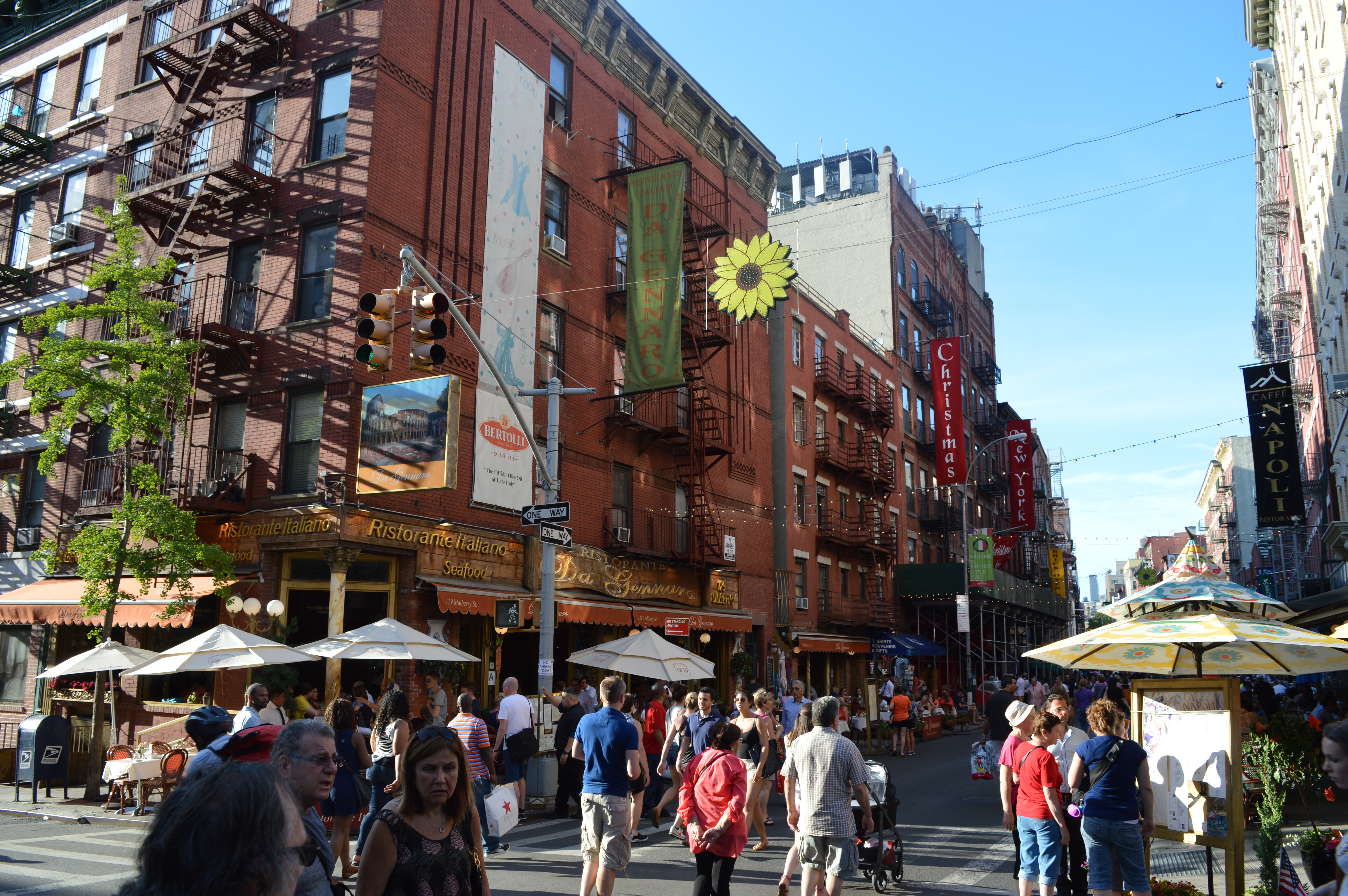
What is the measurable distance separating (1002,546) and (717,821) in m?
41.5

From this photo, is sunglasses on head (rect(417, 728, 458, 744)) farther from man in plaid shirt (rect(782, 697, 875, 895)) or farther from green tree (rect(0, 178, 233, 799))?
green tree (rect(0, 178, 233, 799))

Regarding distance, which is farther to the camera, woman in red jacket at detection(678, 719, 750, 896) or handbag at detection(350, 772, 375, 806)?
handbag at detection(350, 772, 375, 806)

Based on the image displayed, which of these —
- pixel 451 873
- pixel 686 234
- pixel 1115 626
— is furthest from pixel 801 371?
pixel 451 873

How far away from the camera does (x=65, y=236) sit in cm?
2428

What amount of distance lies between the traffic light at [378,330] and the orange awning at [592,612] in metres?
10.4

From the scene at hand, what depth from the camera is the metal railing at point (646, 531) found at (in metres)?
24.1

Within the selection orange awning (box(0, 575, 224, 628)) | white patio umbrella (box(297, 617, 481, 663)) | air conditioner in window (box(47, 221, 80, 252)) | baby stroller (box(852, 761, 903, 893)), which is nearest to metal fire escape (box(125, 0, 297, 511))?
orange awning (box(0, 575, 224, 628))

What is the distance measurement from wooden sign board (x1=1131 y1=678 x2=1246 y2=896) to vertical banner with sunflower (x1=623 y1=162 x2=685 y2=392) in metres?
15.1

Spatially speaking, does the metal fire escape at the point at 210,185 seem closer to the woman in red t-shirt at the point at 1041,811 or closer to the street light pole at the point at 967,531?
the woman in red t-shirt at the point at 1041,811

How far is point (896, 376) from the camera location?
44.3 metres

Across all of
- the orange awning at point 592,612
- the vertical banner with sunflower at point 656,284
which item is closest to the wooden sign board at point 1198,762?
the orange awning at point 592,612

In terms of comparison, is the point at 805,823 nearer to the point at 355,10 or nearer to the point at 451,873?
the point at 451,873

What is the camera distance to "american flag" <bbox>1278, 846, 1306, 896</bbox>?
616 cm

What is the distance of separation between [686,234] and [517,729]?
54.3 feet
